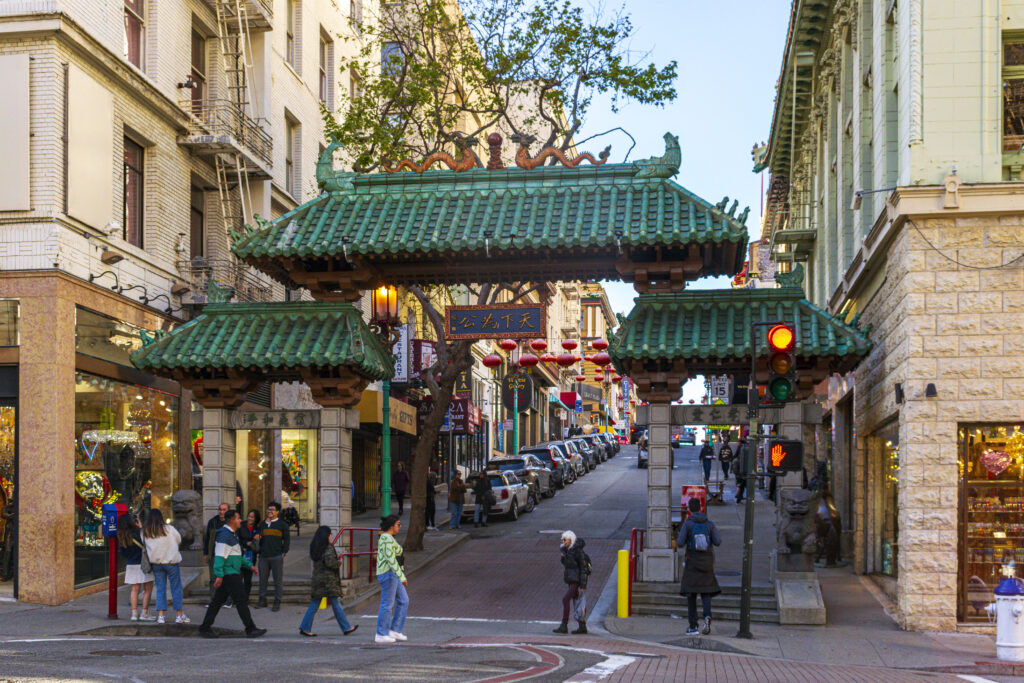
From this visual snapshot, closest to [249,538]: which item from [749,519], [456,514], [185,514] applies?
[185,514]

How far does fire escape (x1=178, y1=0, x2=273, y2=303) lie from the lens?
2769 cm

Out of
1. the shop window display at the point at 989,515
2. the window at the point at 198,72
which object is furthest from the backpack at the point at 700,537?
the window at the point at 198,72

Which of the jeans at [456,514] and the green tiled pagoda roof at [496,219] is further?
the jeans at [456,514]

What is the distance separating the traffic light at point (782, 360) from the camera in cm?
1634

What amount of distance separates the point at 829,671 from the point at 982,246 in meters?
7.21

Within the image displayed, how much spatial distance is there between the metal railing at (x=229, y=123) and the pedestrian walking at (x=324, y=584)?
538 inches

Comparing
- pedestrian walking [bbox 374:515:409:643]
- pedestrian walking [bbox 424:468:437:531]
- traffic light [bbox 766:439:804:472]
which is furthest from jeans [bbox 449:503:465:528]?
traffic light [bbox 766:439:804:472]

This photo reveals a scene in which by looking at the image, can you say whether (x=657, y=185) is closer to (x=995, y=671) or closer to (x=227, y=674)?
(x=995, y=671)

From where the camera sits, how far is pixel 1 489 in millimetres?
21094

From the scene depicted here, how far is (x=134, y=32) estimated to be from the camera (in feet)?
83.4

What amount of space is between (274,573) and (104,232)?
25.6 feet

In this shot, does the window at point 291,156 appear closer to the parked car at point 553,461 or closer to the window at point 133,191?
the window at point 133,191

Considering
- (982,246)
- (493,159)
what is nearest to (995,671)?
(982,246)

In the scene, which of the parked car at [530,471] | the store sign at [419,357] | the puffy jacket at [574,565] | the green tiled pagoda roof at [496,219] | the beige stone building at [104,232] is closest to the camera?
the puffy jacket at [574,565]
